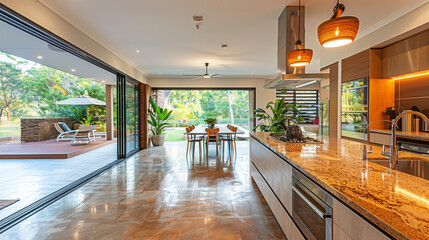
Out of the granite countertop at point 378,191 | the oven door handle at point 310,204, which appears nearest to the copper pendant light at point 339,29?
the granite countertop at point 378,191

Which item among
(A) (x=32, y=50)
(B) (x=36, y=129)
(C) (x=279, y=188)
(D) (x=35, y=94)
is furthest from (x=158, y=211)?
(D) (x=35, y=94)

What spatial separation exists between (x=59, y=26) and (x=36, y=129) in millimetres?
7406

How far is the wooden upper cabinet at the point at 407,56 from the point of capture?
284 cm

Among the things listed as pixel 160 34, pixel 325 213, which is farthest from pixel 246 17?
pixel 325 213

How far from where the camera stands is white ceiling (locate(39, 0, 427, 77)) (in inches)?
111

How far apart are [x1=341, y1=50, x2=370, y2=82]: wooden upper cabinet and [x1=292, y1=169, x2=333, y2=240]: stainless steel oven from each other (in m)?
3.13

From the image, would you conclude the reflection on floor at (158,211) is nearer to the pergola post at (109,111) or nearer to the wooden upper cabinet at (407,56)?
the wooden upper cabinet at (407,56)

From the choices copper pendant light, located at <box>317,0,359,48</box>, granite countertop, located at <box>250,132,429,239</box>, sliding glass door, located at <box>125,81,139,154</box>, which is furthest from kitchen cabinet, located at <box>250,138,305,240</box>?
sliding glass door, located at <box>125,81,139,154</box>

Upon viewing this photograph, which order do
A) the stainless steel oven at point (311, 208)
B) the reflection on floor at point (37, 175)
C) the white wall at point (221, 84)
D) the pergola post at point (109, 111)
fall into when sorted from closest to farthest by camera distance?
1. the stainless steel oven at point (311, 208)
2. the reflection on floor at point (37, 175)
3. the white wall at point (221, 84)
4. the pergola post at point (109, 111)

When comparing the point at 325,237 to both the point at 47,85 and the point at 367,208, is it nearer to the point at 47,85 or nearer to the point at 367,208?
the point at 367,208

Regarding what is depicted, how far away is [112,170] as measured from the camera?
443 cm

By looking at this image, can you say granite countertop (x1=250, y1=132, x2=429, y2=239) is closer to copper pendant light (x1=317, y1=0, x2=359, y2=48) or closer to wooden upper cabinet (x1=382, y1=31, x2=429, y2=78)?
copper pendant light (x1=317, y1=0, x2=359, y2=48)

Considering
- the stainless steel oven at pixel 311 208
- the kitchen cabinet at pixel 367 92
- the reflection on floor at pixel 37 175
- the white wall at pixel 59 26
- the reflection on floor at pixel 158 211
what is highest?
the white wall at pixel 59 26

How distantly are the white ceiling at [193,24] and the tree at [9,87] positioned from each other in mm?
3063
